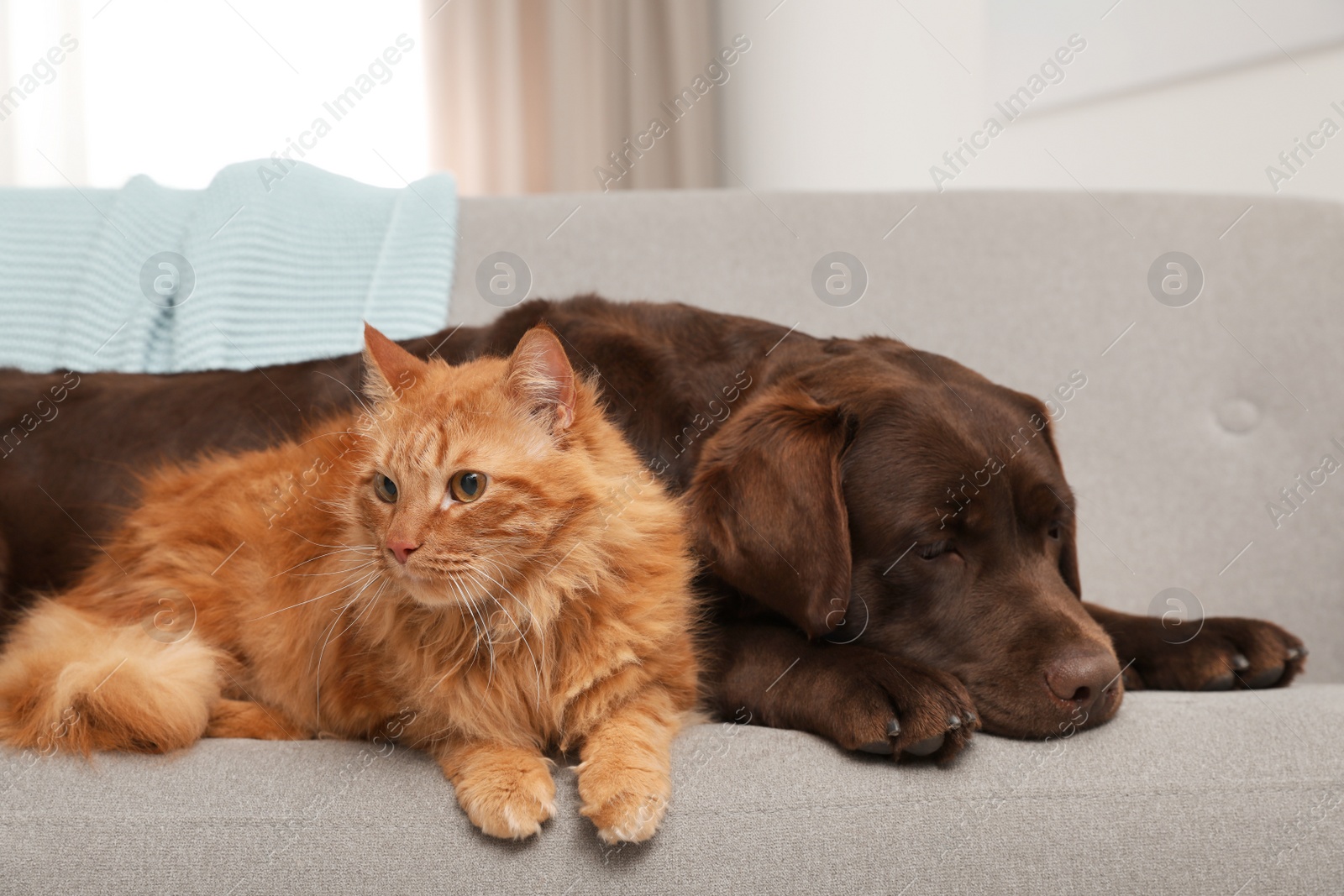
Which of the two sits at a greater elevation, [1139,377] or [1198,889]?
[1139,377]

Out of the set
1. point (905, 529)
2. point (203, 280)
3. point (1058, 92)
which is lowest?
point (905, 529)

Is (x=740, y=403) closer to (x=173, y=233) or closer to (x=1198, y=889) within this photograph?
(x=1198, y=889)

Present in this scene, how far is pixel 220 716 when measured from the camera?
4.31ft

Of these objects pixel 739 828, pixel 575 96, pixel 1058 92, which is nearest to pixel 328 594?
pixel 739 828

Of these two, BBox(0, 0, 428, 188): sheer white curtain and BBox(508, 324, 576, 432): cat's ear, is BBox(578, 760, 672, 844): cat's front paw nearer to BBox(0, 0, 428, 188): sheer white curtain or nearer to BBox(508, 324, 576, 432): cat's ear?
BBox(508, 324, 576, 432): cat's ear

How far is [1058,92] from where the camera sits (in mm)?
2711

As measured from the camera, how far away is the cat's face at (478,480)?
1.04m

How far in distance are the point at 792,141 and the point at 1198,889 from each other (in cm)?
321

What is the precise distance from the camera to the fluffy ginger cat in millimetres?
1061

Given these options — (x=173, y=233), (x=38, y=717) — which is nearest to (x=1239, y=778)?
(x=38, y=717)

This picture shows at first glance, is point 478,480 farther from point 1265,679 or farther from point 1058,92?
point 1058,92

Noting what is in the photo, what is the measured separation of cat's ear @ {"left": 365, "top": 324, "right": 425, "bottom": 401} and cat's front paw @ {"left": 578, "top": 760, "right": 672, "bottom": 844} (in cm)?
53

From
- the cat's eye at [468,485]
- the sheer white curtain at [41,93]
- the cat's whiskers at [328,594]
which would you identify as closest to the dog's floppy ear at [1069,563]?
the cat's eye at [468,485]

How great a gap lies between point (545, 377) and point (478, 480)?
0.48 feet
